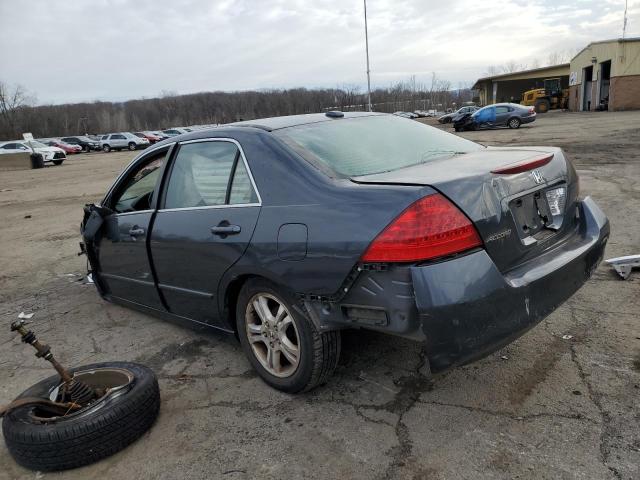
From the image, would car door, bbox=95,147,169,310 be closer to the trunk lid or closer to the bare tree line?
the trunk lid

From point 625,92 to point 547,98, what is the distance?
12.2 meters

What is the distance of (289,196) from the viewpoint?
2664mm

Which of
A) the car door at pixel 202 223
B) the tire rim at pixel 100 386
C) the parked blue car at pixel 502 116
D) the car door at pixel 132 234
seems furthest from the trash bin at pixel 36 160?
the tire rim at pixel 100 386

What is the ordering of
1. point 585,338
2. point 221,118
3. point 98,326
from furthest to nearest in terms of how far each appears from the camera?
point 221,118
point 98,326
point 585,338

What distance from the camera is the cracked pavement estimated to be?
2.32m

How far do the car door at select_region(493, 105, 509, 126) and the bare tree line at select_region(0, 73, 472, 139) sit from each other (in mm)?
72540

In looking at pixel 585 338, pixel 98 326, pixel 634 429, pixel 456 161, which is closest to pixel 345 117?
pixel 456 161

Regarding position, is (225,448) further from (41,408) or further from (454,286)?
(454,286)

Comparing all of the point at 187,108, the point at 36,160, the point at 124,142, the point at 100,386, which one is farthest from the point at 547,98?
the point at 187,108

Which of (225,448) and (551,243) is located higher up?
(551,243)

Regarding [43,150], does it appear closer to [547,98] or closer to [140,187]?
[140,187]

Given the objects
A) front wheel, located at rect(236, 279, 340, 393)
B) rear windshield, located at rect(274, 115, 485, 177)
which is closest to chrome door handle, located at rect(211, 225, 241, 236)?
front wheel, located at rect(236, 279, 340, 393)

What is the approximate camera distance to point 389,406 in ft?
9.14

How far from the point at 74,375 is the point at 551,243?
9.48ft
